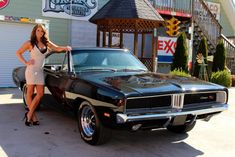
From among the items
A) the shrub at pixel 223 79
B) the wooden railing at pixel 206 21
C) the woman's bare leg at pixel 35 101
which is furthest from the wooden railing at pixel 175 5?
the woman's bare leg at pixel 35 101

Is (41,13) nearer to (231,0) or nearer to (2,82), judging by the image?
(2,82)

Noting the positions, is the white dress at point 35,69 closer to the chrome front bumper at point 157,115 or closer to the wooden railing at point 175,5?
the chrome front bumper at point 157,115

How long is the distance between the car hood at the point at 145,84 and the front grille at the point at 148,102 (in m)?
0.11

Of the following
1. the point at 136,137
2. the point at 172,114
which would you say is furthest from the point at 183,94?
the point at 136,137

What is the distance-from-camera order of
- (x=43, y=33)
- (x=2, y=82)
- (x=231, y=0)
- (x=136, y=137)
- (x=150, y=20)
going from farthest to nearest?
(x=231, y=0)
(x=2, y=82)
(x=150, y=20)
(x=43, y=33)
(x=136, y=137)

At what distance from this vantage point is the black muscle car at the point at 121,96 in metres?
4.52

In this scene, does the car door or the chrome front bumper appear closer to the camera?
the chrome front bumper

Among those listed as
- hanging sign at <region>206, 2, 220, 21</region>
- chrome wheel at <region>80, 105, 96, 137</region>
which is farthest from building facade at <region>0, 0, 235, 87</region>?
chrome wheel at <region>80, 105, 96, 137</region>

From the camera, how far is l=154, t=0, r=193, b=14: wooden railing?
50.3 ft

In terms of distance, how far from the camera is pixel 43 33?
611cm

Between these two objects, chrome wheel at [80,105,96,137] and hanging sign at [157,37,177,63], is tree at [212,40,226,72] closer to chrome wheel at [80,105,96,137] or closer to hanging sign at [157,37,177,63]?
hanging sign at [157,37,177,63]

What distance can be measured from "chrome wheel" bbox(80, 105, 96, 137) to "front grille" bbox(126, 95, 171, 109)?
0.78 meters

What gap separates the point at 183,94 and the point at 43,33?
2.79m

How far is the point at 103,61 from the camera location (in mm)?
6156
